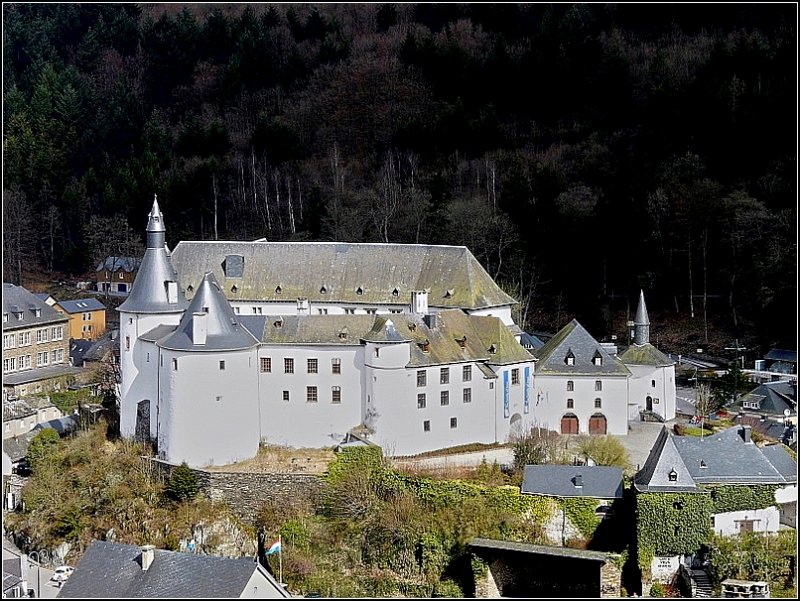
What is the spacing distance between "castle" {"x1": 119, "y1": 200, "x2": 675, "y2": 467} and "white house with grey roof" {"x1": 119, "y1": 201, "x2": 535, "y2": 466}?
0.12ft

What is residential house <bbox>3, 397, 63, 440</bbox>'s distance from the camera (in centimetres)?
4297

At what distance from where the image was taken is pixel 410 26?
76938mm

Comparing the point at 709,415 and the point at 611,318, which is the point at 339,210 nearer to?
the point at 611,318

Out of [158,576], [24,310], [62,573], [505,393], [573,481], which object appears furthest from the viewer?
[24,310]

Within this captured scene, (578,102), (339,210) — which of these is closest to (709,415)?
(339,210)

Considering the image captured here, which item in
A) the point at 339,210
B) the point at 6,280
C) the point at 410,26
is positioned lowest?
the point at 6,280

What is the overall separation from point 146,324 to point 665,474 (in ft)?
48.5

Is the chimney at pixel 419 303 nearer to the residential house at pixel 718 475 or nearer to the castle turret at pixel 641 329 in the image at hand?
the castle turret at pixel 641 329

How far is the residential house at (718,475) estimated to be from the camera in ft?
103

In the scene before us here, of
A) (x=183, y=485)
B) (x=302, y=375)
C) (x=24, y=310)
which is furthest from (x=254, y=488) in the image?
(x=24, y=310)

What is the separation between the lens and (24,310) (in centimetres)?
5125

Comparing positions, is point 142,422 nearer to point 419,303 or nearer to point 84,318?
point 419,303

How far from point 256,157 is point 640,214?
22.1 meters

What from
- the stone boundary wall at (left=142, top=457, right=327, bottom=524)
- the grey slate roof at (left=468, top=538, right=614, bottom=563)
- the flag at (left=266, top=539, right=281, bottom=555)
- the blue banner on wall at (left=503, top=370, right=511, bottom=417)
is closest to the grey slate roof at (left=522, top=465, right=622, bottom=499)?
the grey slate roof at (left=468, top=538, right=614, bottom=563)
